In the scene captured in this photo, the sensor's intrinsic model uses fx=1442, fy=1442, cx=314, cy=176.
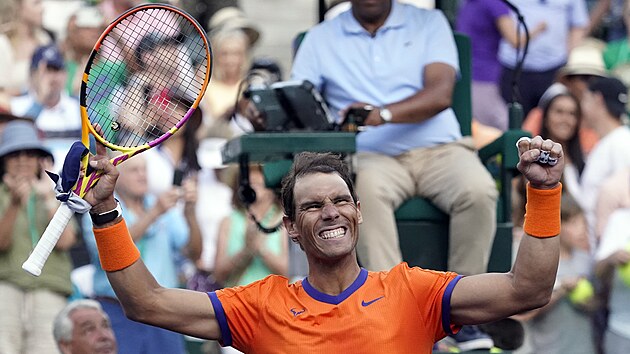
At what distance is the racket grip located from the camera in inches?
185

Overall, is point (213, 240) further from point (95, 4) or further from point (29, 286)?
point (95, 4)

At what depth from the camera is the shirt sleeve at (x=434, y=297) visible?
198 inches

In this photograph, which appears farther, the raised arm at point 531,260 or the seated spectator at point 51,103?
the seated spectator at point 51,103

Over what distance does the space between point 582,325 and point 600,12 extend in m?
3.92

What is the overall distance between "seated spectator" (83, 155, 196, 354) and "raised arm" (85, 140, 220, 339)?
11.8ft

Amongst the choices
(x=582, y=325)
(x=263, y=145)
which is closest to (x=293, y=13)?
(x=582, y=325)

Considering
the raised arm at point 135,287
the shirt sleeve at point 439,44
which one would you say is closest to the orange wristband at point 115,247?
the raised arm at point 135,287

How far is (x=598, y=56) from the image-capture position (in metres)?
11.5

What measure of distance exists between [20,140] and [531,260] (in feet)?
16.2

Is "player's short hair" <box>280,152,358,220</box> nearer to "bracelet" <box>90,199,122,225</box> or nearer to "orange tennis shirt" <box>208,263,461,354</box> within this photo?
"orange tennis shirt" <box>208,263,461,354</box>

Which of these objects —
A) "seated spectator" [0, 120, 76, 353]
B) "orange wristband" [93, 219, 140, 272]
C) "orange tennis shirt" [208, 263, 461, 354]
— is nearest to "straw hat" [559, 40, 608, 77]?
"seated spectator" [0, 120, 76, 353]

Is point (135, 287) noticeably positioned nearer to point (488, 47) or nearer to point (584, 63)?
point (488, 47)

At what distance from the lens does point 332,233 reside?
16.5 ft

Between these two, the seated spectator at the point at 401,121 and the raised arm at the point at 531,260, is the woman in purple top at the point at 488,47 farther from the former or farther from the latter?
the raised arm at the point at 531,260
